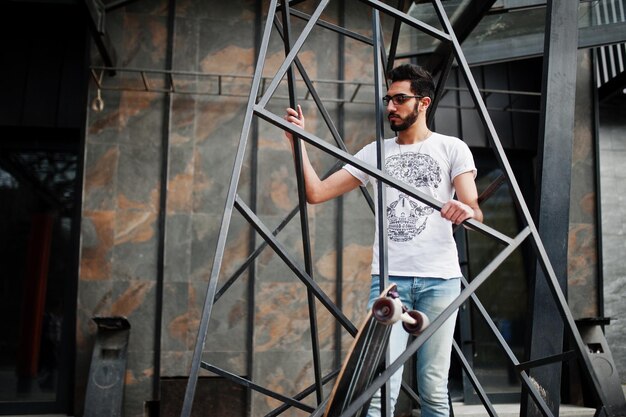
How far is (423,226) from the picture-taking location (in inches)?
131

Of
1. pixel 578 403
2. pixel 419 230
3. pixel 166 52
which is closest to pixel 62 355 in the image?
pixel 166 52

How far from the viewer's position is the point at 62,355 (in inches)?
295

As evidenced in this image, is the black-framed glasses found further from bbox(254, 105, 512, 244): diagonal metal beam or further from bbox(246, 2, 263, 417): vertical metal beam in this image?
bbox(246, 2, 263, 417): vertical metal beam

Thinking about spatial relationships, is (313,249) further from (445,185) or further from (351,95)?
(445,185)

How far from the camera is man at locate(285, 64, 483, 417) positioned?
3.27 metres

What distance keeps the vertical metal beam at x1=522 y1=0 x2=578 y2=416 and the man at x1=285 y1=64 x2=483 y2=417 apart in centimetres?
101

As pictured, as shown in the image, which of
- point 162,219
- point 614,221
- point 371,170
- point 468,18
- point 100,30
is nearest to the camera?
point 371,170

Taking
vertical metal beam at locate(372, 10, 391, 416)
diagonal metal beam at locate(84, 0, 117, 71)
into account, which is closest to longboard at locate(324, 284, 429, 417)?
vertical metal beam at locate(372, 10, 391, 416)

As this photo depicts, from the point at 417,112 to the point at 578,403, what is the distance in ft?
19.8

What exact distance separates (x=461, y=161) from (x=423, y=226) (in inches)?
16.0

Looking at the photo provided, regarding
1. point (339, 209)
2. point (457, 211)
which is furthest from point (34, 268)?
point (457, 211)

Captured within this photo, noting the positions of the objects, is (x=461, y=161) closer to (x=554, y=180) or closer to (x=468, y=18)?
(x=554, y=180)

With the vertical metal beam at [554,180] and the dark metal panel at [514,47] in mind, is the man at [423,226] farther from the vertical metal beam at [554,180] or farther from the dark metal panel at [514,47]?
the dark metal panel at [514,47]

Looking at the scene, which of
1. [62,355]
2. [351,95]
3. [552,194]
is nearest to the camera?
[552,194]
